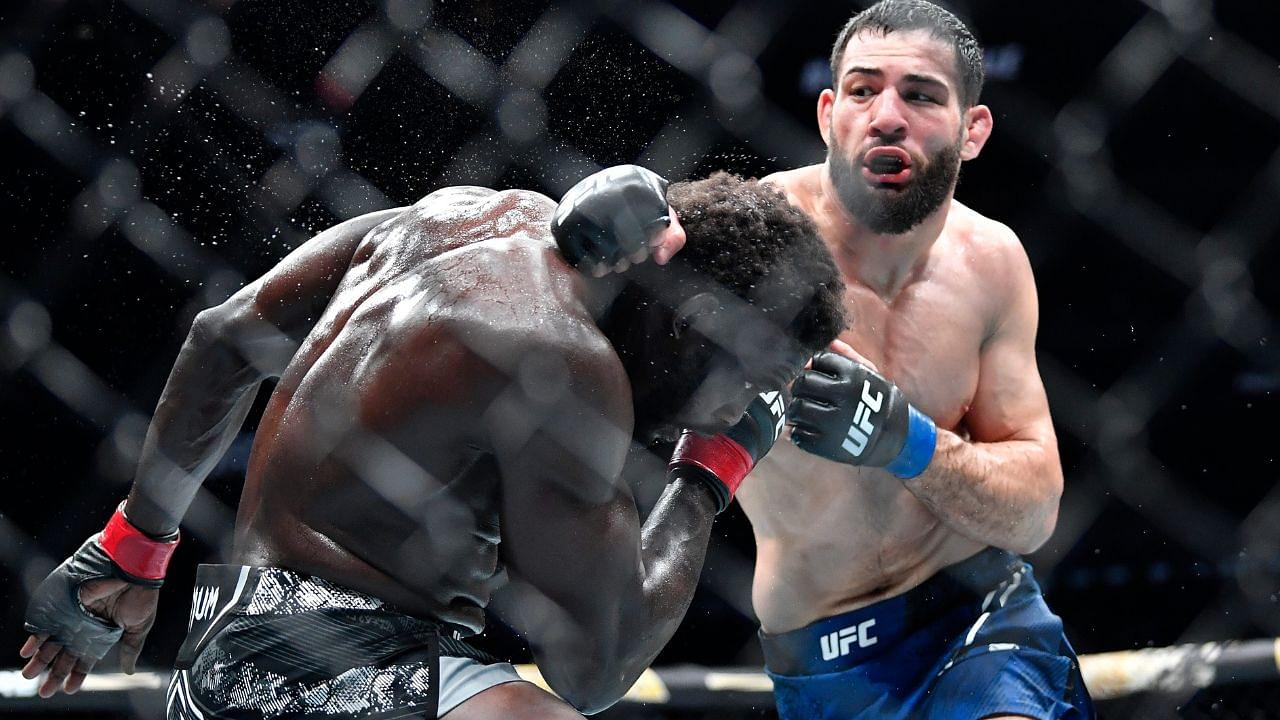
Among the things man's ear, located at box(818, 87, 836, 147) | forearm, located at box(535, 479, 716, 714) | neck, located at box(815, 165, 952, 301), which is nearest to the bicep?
neck, located at box(815, 165, 952, 301)

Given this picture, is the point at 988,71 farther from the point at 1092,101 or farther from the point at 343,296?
the point at 343,296

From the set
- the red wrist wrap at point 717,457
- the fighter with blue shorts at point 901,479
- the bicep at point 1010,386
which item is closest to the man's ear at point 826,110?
the fighter with blue shorts at point 901,479

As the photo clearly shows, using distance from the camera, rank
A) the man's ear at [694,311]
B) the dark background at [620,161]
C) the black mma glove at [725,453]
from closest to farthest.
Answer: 1. the man's ear at [694,311]
2. the black mma glove at [725,453]
3. the dark background at [620,161]

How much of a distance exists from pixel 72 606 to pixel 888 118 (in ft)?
4.49

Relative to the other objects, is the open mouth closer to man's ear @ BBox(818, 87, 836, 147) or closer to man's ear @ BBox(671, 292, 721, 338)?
man's ear @ BBox(818, 87, 836, 147)

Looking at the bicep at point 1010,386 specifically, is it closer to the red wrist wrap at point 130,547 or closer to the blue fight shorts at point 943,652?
the blue fight shorts at point 943,652

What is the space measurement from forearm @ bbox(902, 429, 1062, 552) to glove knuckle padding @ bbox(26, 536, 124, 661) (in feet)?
3.74

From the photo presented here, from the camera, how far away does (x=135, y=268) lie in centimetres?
326

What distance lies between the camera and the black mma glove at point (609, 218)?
1458 mm

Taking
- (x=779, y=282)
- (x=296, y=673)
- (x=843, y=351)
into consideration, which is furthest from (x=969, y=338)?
(x=296, y=673)

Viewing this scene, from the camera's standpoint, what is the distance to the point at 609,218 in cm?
145

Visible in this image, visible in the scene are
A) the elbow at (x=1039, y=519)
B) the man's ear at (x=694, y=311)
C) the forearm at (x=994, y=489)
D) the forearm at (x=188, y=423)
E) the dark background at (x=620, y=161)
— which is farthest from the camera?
→ the dark background at (x=620, y=161)

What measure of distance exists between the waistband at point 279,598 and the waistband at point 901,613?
91 cm

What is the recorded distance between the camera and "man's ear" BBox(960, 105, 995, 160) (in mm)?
2295
